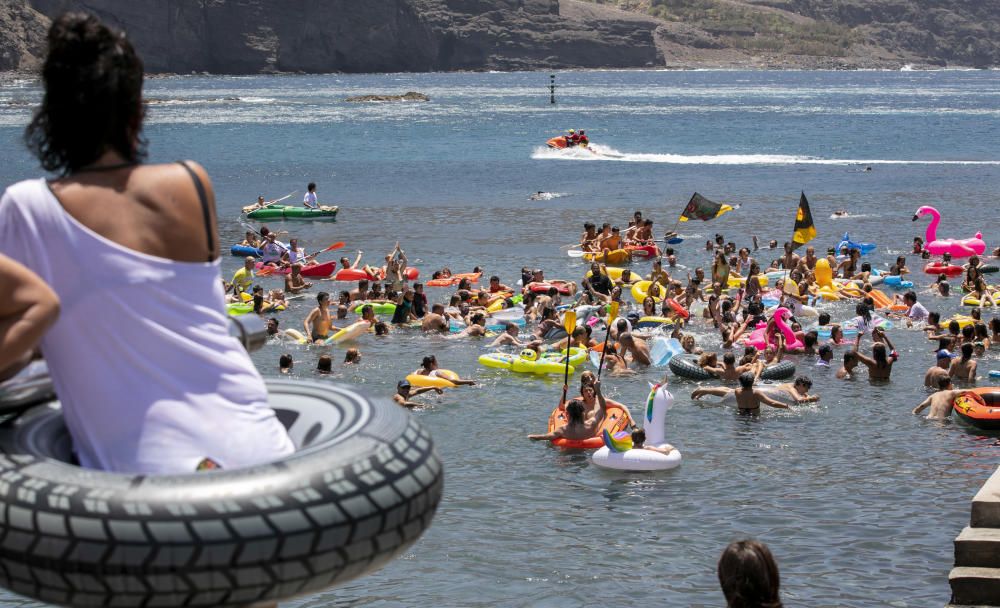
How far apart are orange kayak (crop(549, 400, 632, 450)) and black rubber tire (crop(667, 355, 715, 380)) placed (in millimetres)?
3837

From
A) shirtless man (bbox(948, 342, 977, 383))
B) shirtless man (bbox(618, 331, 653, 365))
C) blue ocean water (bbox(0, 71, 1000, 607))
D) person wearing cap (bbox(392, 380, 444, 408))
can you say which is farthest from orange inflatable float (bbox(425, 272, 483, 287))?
shirtless man (bbox(948, 342, 977, 383))

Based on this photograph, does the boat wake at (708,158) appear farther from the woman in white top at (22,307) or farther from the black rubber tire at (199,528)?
the woman in white top at (22,307)

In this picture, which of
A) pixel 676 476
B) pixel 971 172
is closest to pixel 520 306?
pixel 676 476

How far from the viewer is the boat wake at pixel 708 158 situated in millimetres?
64875

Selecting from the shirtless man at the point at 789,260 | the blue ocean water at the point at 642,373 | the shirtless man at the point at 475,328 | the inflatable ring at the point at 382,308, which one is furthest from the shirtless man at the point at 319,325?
the shirtless man at the point at 789,260

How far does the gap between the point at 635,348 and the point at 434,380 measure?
11.7 ft

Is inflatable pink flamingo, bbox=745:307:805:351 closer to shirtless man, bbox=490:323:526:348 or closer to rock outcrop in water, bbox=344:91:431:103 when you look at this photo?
shirtless man, bbox=490:323:526:348

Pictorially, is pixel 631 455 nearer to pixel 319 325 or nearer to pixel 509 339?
pixel 509 339

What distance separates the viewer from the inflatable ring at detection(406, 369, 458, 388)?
1898 centimetres

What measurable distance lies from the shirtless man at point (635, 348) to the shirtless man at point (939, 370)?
4.24 metres

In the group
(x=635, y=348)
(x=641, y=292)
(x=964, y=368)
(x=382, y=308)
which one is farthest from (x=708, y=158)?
(x=964, y=368)

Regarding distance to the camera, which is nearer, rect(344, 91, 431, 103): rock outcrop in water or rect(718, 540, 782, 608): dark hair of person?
rect(718, 540, 782, 608): dark hair of person

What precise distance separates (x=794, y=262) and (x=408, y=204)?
70.7ft

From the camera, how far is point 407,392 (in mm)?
17531
